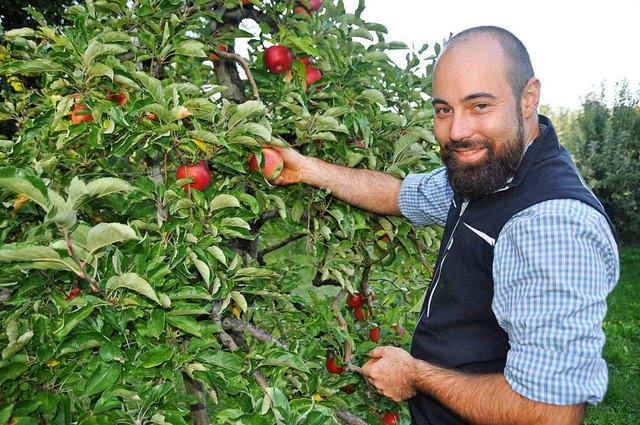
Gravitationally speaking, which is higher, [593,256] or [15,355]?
[593,256]

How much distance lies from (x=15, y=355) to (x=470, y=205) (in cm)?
143

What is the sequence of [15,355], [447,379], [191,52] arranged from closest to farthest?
1. [15,355]
2. [447,379]
3. [191,52]

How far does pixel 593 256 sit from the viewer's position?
4.50 ft

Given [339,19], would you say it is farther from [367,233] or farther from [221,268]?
[221,268]

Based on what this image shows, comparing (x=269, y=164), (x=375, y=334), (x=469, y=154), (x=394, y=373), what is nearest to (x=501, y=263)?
(x=469, y=154)

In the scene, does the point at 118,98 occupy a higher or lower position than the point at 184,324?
higher

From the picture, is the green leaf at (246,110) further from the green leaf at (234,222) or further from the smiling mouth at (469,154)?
the smiling mouth at (469,154)

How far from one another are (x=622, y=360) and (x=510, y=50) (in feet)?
16.9

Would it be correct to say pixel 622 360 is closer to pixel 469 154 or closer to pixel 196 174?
pixel 469 154

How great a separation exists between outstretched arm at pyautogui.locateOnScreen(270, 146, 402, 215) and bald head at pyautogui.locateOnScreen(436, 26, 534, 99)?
621 mm

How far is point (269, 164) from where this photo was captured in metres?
1.86

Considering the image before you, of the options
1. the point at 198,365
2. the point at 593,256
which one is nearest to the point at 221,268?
the point at 198,365

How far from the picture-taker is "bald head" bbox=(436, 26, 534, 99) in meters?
1.68

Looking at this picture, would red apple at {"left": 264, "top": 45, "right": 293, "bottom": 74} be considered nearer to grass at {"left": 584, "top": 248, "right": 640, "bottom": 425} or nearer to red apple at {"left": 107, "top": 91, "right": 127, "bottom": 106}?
red apple at {"left": 107, "top": 91, "right": 127, "bottom": 106}
